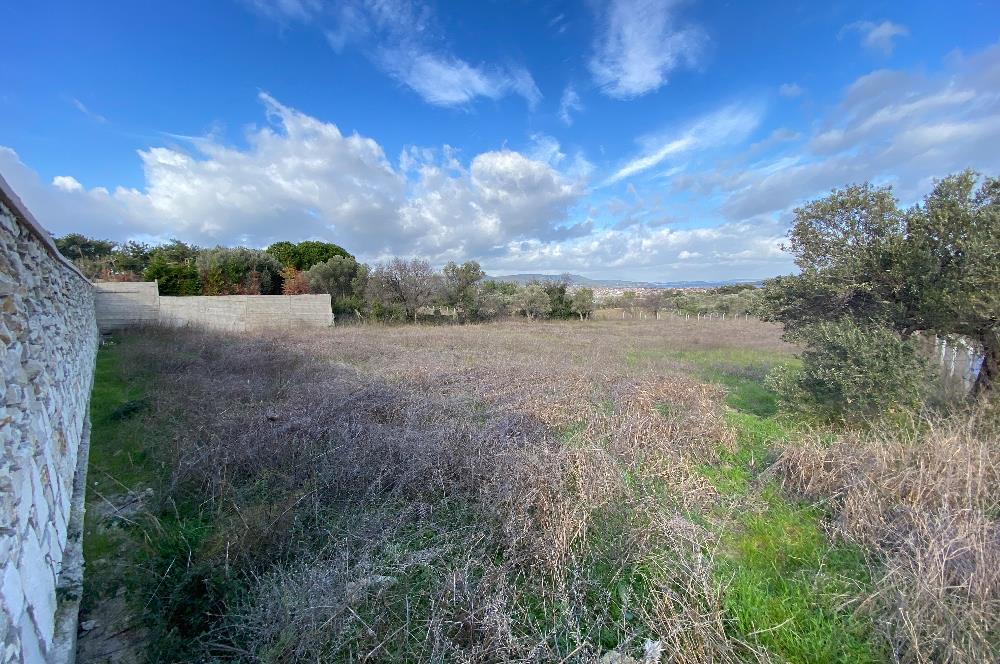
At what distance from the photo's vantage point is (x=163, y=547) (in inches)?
106

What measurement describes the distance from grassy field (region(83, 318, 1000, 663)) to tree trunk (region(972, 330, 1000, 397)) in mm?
1274

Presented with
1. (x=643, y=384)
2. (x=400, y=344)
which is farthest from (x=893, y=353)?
(x=400, y=344)

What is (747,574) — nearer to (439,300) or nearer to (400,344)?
(400,344)

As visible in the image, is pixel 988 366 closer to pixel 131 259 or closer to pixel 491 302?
pixel 491 302

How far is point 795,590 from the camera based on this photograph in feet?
7.97

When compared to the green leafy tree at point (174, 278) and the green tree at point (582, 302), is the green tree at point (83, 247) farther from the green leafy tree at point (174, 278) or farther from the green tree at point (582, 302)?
the green tree at point (582, 302)

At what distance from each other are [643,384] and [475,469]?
14.1 ft

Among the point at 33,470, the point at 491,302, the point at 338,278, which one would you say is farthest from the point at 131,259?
the point at 33,470

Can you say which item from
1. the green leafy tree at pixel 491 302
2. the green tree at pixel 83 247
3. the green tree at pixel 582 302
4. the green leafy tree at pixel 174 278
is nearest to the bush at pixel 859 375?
the green leafy tree at pixel 491 302

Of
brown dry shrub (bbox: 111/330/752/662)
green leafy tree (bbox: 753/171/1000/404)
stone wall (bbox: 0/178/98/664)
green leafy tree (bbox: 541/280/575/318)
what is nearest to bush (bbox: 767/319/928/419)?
green leafy tree (bbox: 753/171/1000/404)

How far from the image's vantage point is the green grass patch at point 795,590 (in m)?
2.04

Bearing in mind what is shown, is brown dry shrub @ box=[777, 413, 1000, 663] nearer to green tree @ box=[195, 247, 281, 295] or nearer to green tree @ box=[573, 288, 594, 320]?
green tree @ box=[573, 288, 594, 320]

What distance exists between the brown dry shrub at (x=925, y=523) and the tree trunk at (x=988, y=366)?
3.29ft

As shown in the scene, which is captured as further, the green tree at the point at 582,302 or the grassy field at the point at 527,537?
the green tree at the point at 582,302
